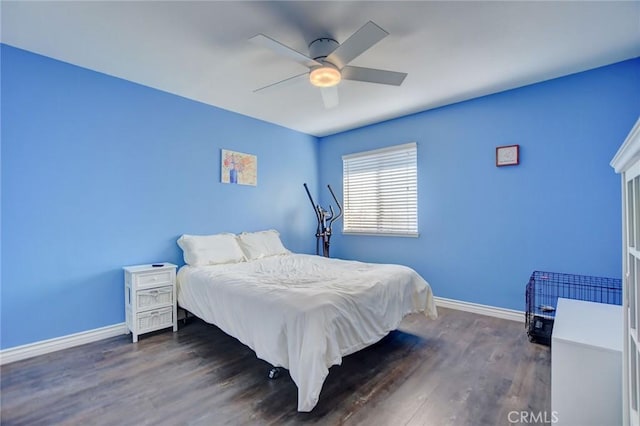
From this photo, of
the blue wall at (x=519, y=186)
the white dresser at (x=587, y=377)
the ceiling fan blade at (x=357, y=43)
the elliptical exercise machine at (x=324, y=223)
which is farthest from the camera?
the elliptical exercise machine at (x=324, y=223)

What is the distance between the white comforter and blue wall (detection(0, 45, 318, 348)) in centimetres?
71

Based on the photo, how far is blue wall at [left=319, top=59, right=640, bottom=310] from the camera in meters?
2.74

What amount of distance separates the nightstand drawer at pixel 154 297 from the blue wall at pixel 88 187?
1.13ft

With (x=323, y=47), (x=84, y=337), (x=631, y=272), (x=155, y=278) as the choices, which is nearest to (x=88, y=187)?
(x=155, y=278)

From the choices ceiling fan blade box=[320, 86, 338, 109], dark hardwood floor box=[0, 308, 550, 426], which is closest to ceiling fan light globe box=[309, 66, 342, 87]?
ceiling fan blade box=[320, 86, 338, 109]

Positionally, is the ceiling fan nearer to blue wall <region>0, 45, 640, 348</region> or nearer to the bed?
the bed

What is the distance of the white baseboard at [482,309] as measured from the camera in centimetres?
321

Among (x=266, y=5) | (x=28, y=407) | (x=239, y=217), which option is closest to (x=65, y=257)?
(x=28, y=407)

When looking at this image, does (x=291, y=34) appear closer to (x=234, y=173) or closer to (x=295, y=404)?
(x=234, y=173)

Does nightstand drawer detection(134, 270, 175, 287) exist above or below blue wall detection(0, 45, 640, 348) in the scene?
below

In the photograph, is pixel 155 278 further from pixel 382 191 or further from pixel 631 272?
pixel 631 272

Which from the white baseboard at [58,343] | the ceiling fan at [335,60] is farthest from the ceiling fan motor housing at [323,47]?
the white baseboard at [58,343]

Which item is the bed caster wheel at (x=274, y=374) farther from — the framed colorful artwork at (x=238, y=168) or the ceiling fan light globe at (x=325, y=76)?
the framed colorful artwork at (x=238, y=168)

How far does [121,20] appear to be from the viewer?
209 cm
